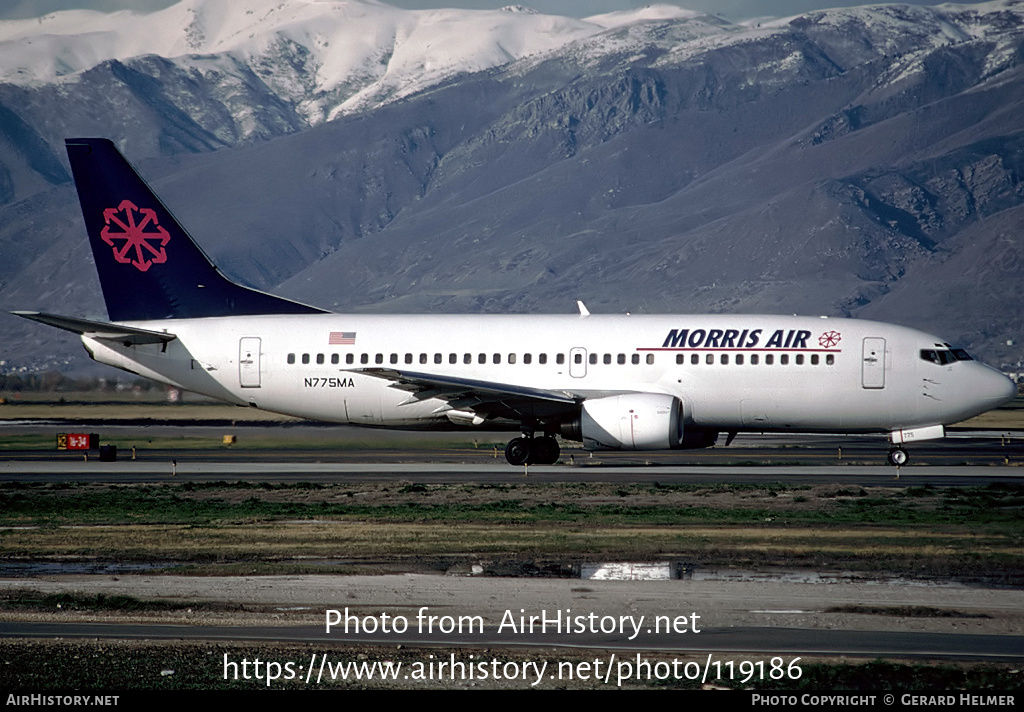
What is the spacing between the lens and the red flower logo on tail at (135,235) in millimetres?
39594

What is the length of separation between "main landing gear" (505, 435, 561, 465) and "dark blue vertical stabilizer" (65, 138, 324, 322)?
359 inches

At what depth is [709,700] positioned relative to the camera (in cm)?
1209

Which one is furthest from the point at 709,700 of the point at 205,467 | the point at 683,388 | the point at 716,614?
the point at 205,467

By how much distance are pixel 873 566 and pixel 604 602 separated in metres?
5.27

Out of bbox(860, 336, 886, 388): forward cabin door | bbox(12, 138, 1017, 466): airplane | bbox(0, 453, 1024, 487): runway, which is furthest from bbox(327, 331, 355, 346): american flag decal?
bbox(860, 336, 886, 388): forward cabin door

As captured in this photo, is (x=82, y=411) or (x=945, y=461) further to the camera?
(x=82, y=411)

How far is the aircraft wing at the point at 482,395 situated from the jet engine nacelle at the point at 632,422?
2.77 feet

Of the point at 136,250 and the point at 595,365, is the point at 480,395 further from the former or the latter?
the point at 136,250

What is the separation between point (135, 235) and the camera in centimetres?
3969

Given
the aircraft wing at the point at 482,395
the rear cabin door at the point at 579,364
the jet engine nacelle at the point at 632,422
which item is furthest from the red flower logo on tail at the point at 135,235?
the jet engine nacelle at the point at 632,422

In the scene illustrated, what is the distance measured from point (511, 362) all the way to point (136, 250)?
11521 millimetres

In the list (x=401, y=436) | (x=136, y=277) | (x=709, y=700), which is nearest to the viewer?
(x=709, y=700)

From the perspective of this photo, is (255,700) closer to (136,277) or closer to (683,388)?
(683,388)

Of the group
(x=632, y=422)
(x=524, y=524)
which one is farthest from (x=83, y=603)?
(x=632, y=422)
